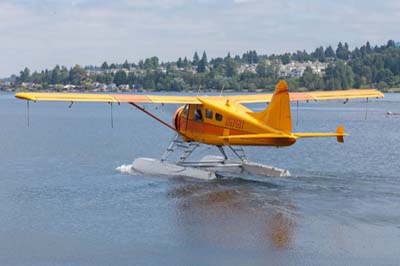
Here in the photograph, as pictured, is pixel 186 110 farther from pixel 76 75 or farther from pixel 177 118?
pixel 76 75

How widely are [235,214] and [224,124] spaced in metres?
4.08

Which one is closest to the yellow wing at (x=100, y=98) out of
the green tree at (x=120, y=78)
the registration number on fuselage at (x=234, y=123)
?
the registration number on fuselage at (x=234, y=123)

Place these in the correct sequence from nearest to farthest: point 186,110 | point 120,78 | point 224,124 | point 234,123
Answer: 1. point 234,123
2. point 224,124
3. point 186,110
4. point 120,78

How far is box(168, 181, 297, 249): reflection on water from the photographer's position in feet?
44.0

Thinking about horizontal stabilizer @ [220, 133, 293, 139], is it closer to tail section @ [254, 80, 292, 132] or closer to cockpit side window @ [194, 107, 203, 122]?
tail section @ [254, 80, 292, 132]

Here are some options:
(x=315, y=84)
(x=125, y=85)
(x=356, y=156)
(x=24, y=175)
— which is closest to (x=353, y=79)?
(x=315, y=84)

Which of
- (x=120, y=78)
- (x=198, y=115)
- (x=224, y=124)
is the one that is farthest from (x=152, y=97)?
(x=120, y=78)

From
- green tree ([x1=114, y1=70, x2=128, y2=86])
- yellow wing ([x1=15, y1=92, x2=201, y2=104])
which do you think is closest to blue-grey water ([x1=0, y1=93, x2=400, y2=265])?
yellow wing ([x1=15, y1=92, x2=201, y2=104])

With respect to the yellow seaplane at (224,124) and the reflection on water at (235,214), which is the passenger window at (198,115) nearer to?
the yellow seaplane at (224,124)

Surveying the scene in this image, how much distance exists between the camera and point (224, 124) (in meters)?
19.0

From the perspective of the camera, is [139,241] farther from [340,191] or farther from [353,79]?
[353,79]

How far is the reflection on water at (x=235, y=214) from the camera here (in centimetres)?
1342

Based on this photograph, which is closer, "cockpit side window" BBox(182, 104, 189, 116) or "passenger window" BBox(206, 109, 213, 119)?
"passenger window" BBox(206, 109, 213, 119)

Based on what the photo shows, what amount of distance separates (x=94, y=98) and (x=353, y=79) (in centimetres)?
11674
